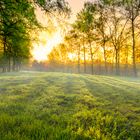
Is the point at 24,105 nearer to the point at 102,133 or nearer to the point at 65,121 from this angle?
the point at 65,121

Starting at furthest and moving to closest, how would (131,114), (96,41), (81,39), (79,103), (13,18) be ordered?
(81,39) < (96,41) < (79,103) < (13,18) < (131,114)

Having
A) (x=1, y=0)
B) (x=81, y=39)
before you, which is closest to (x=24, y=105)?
(x=1, y=0)

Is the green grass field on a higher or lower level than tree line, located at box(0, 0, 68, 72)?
lower

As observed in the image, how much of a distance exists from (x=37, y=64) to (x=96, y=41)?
9737cm

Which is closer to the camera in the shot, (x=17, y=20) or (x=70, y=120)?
(x=70, y=120)

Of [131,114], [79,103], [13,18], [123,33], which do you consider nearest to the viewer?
[131,114]

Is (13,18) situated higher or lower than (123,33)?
lower

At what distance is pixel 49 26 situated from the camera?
13828 mm

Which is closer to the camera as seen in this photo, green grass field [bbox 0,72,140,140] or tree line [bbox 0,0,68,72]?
green grass field [bbox 0,72,140,140]

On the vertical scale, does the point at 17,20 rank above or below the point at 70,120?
above

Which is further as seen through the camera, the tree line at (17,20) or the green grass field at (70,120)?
the tree line at (17,20)

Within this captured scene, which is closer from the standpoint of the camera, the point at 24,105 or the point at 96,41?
the point at 24,105

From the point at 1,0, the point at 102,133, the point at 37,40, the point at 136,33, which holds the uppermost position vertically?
the point at 136,33

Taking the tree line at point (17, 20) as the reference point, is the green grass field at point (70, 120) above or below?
below
